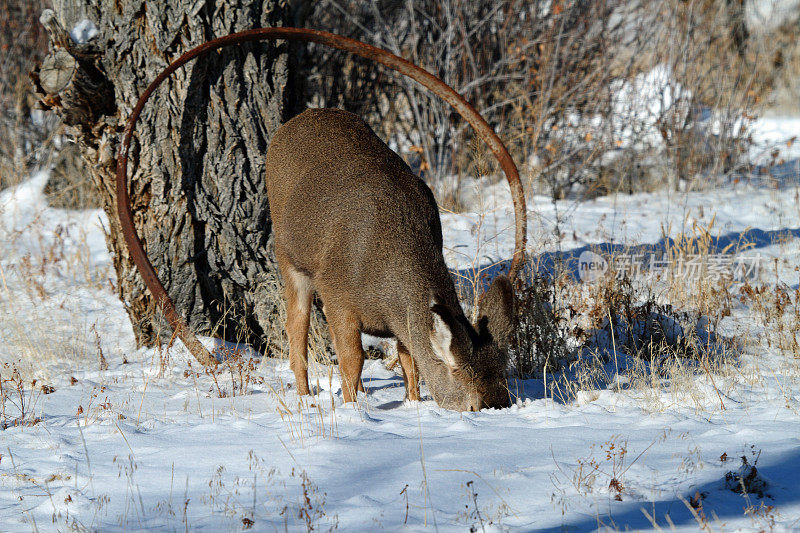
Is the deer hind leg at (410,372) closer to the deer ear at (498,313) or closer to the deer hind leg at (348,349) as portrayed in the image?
the deer hind leg at (348,349)

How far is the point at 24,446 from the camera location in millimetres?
4070

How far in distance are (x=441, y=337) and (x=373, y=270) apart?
64 cm

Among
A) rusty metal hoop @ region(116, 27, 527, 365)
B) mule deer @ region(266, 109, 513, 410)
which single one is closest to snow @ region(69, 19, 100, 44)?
rusty metal hoop @ region(116, 27, 527, 365)

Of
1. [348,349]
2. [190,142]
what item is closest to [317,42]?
[190,142]

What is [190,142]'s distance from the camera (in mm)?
6258

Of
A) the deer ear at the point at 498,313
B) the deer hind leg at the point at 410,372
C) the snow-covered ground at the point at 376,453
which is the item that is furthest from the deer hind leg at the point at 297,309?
the deer ear at the point at 498,313

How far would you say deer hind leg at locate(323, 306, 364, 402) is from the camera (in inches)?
192

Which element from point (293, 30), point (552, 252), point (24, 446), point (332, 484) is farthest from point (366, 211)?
point (552, 252)

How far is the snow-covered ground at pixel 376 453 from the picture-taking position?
3125 mm

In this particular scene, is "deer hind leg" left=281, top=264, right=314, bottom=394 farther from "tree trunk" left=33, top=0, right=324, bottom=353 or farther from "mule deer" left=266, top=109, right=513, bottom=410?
"tree trunk" left=33, top=0, right=324, bottom=353

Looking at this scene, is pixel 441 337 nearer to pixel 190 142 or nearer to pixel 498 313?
pixel 498 313

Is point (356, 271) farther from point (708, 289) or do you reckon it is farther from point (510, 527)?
point (708, 289)

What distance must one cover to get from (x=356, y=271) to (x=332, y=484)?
1672 mm

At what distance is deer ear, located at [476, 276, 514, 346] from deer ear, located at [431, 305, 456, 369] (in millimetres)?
271
